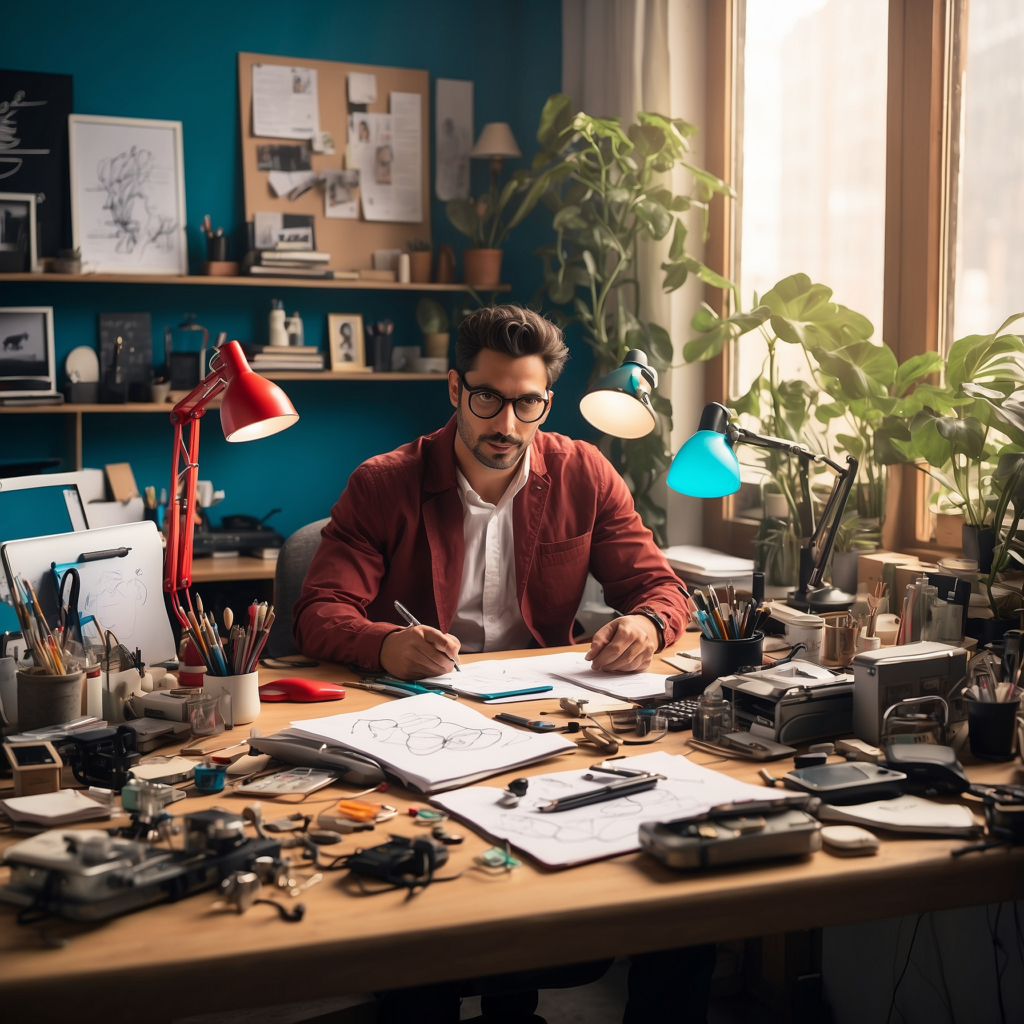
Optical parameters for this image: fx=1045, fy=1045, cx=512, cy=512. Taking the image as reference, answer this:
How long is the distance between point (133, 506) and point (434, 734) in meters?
2.55

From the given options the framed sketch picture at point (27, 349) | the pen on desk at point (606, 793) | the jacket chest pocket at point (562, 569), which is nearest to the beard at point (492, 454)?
the jacket chest pocket at point (562, 569)

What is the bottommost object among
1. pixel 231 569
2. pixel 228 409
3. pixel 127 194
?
pixel 231 569

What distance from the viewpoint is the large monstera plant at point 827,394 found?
2262 millimetres

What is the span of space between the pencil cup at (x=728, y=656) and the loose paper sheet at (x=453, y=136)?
2924 millimetres

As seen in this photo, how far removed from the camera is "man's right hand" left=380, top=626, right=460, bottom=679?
1.70m

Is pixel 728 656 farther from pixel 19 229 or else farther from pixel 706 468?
pixel 19 229

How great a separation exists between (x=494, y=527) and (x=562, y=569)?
0.57 ft

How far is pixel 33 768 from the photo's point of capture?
1.18 m

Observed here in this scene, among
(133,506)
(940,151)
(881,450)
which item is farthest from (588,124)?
(133,506)

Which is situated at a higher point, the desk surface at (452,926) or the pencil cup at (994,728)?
the pencil cup at (994,728)

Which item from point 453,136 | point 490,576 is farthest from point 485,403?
point 453,136

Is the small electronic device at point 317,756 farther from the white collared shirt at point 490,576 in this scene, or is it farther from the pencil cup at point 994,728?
the white collared shirt at point 490,576

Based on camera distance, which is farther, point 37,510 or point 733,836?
point 37,510

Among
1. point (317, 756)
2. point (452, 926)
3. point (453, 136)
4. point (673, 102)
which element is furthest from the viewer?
point (453, 136)
